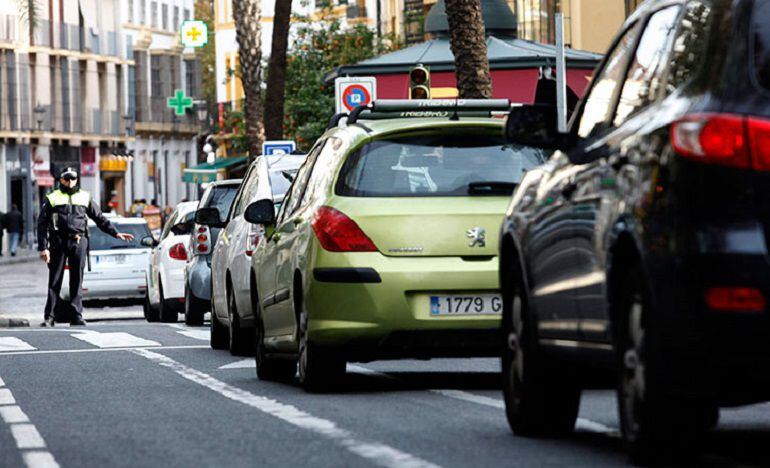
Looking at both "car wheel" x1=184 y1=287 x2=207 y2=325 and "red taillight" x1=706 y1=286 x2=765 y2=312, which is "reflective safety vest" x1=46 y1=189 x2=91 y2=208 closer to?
"car wheel" x1=184 y1=287 x2=207 y2=325

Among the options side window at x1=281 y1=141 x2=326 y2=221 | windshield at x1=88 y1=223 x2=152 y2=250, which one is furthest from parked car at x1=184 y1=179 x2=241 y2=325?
side window at x1=281 y1=141 x2=326 y2=221

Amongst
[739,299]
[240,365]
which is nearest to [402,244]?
[240,365]

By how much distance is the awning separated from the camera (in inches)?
3514

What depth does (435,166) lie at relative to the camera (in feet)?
44.8

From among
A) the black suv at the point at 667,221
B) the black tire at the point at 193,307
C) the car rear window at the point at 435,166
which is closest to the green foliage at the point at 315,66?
the black tire at the point at 193,307

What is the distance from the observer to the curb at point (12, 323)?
102 feet

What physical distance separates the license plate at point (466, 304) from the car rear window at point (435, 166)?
0.67 meters

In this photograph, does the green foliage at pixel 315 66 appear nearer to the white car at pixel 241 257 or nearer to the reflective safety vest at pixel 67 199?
the reflective safety vest at pixel 67 199

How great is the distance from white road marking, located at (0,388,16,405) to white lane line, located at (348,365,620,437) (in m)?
2.49

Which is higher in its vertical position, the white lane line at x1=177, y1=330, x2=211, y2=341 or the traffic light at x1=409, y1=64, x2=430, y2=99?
the traffic light at x1=409, y1=64, x2=430, y2=99

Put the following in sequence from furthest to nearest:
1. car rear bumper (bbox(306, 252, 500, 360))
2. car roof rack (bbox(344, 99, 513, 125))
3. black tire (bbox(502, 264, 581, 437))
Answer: car roof rack (bbox(344, 99, 513, 125)) → car rear bumper (bbox(306, 252, 500, 360)) → black tire (bbox(502, 264, 581, 437))

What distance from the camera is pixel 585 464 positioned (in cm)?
879

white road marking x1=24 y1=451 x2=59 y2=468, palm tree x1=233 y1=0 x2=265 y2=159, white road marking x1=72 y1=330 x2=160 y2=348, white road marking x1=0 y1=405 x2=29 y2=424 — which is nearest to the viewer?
white road marking x1=24 y1=451 x2=59 y2=468

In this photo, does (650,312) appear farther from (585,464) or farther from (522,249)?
(522,249)
